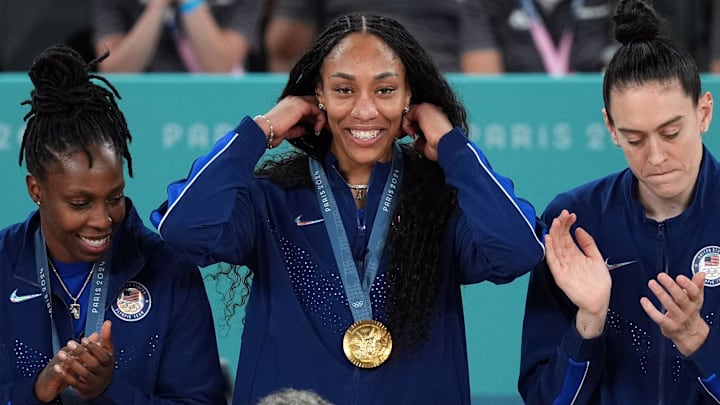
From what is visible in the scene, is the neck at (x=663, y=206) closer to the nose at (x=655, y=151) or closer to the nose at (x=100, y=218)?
the nose at (x=655, y=151)

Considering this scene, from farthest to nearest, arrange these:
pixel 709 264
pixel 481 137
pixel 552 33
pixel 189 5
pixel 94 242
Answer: pixel 552 33, pixel 189 5, pixel 481 137, pixel 94 242, pixel 709 264

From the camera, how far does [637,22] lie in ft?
11.8

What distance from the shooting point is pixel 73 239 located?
364 centimetres

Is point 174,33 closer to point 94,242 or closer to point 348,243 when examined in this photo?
point 94,242

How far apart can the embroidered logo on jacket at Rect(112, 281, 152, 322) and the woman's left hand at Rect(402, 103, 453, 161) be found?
0.88 m

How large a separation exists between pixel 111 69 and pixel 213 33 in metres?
0.48

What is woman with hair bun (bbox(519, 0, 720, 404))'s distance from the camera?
136 inches

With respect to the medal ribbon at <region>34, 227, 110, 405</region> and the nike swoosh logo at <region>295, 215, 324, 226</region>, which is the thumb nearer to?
the medal ribbon at <region>34, 227, 110, 405</region>

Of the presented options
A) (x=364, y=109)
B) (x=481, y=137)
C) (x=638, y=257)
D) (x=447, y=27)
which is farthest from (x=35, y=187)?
(x=447, y=27)

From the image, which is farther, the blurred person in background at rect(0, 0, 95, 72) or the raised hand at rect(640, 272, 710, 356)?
the blurred person in background at rect(0, 0, 95, 72)

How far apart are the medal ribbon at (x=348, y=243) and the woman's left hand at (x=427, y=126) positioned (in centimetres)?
9

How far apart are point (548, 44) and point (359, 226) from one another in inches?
98.3

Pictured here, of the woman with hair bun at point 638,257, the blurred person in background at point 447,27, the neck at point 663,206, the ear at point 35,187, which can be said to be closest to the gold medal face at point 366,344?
the woman with hair bun at point 638,257

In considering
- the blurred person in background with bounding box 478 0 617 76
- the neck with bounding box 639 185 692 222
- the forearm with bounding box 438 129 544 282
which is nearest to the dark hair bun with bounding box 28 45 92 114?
the forearm with bounding box 438 129 544 282
